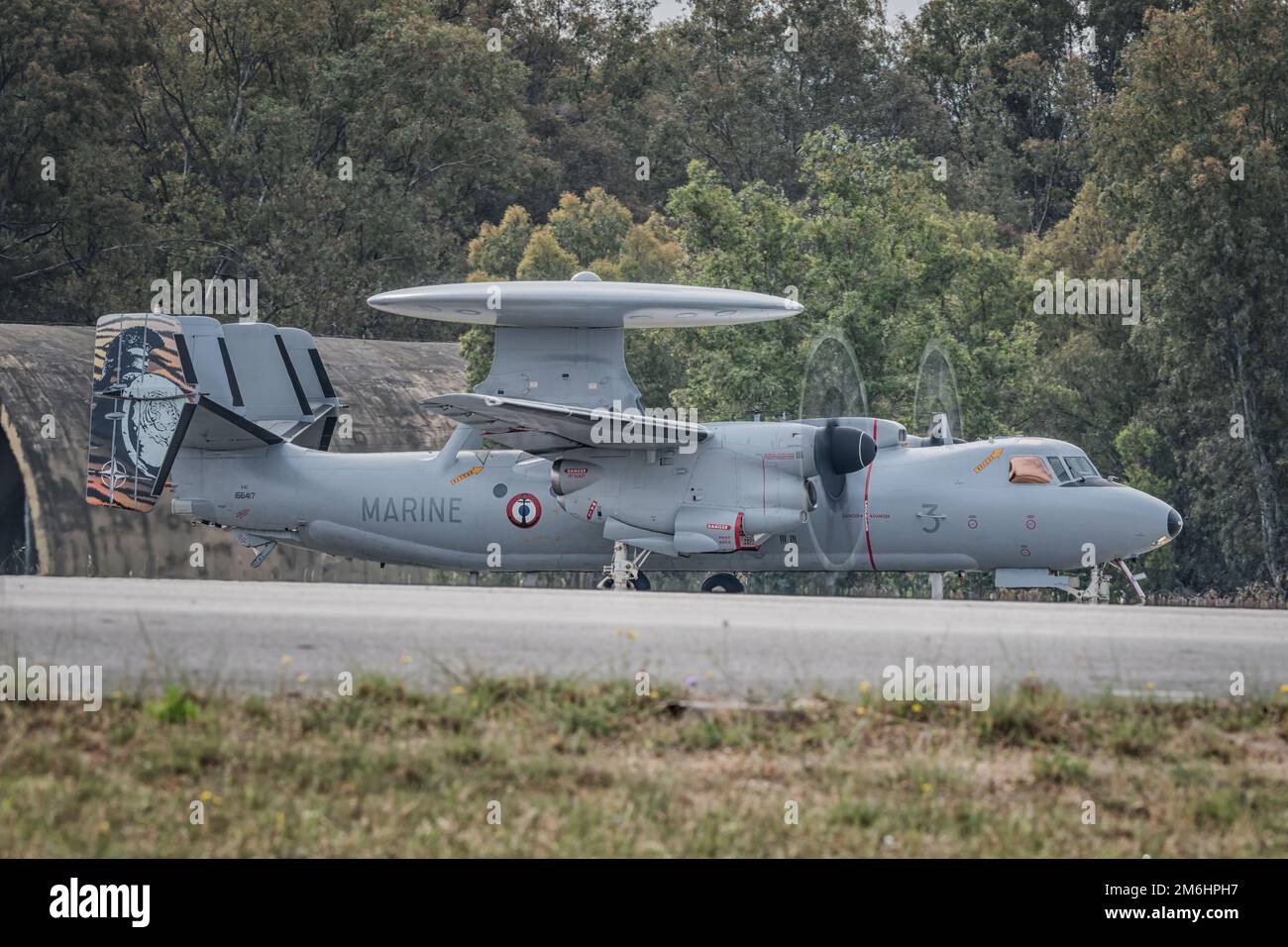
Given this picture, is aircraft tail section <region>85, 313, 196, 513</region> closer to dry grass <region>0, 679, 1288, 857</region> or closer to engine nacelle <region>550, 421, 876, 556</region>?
engine nacelle <region>550, 421, 876, 556</region>

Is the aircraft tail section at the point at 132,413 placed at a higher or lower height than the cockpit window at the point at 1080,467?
higher

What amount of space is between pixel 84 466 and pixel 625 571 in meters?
12.6

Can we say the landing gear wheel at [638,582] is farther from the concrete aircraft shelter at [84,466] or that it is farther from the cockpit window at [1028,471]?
the concrete aircraft shelter at [84,466]

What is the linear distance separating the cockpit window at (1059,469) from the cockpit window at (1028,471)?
151mm

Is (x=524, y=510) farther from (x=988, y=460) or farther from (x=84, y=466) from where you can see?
(x=84, y=466)

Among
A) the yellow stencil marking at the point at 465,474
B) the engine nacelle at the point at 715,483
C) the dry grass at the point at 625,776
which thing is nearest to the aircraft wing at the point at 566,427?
the engine nacelle at the point at 715,483

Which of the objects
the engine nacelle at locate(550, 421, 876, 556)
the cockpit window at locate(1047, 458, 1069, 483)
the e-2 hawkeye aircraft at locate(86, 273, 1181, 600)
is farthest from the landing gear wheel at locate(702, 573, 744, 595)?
the cockpit window at locate(1047, 458, 1069, 483)

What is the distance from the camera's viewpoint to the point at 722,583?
24.9m

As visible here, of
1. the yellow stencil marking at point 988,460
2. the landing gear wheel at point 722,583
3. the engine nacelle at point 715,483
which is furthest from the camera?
the landing gear wheel at point 722,583

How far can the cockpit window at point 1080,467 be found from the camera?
23.5 meters

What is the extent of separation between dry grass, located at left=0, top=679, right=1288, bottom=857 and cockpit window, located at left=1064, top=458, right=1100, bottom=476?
13.0 metres

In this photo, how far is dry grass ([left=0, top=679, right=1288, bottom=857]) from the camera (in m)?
8.57
